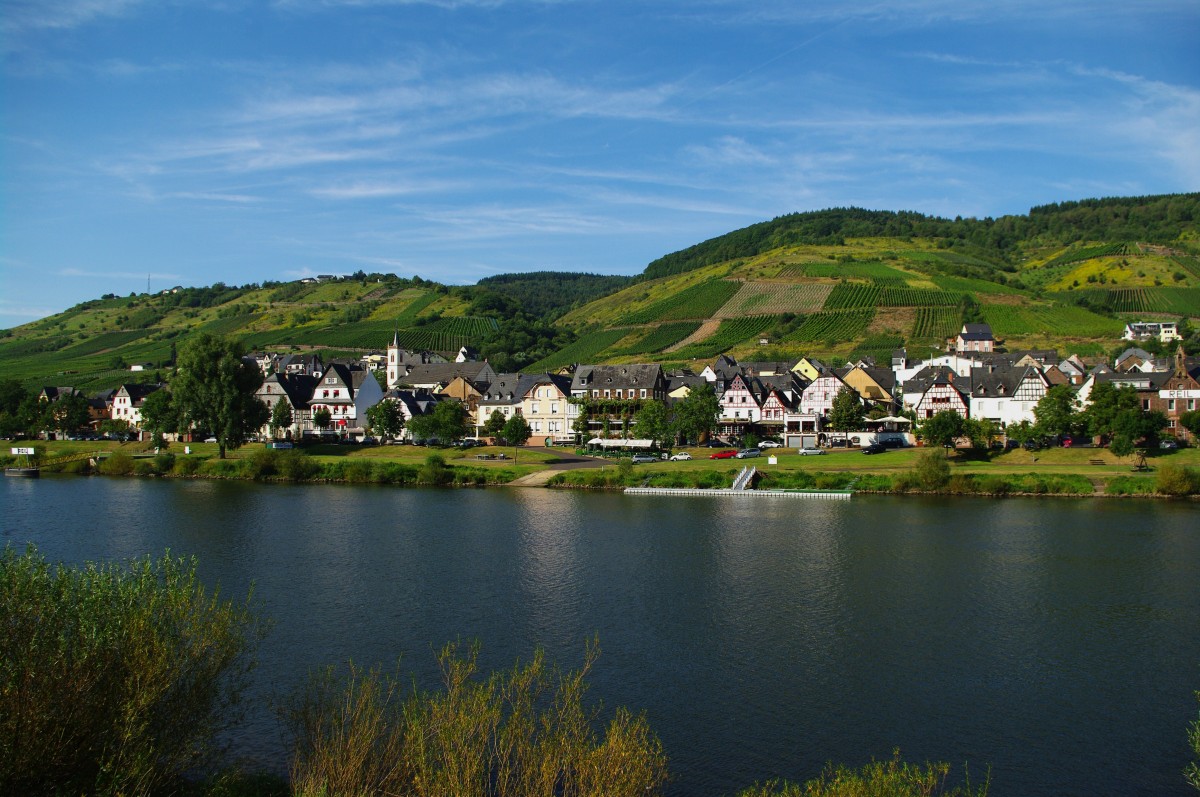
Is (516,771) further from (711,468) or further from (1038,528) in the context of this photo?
(711,468)

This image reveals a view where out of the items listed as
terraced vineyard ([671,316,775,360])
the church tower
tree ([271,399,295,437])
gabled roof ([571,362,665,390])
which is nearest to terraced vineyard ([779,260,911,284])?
terraced vineyard ([671,316,775,360])

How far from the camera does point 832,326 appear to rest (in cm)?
14312

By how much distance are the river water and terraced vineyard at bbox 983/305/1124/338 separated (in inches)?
3288

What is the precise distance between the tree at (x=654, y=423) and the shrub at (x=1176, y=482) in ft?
118

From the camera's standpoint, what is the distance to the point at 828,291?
541 feet

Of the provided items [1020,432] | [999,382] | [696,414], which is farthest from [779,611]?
[999,382]

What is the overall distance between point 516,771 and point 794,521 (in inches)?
1354

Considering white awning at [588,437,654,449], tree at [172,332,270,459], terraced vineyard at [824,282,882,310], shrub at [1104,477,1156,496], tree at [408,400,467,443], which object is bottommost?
shrub at [1104,477,1156,496]

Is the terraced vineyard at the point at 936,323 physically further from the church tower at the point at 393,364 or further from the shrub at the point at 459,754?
the shrub at the point at 459,754

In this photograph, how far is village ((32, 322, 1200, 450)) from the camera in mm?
83688

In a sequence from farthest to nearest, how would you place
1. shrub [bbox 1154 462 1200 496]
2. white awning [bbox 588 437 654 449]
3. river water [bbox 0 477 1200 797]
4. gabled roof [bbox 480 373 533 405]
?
1. gabled roof [bbox 480 373 533 405]
2. white awning [bbox 588 437 654 449]
3. shrub [bbox 1154 462 1200 496]
4. river water [bbox 0 477 1200 797]

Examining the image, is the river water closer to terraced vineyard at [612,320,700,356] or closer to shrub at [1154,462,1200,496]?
shrub at [1154,462,1200,496]

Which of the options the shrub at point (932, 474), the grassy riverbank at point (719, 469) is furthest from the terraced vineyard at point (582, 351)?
the shrub at point (932, 474)

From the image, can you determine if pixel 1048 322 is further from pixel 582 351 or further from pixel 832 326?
pixel 582 351
